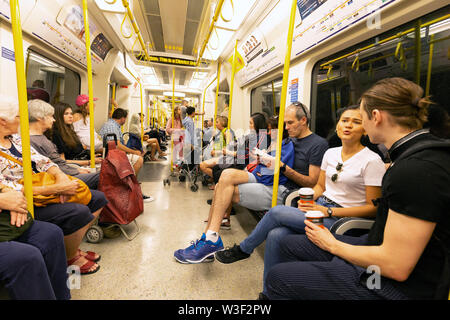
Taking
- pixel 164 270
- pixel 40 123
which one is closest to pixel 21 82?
pixel 40 123

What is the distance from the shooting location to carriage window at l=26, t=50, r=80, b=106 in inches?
140

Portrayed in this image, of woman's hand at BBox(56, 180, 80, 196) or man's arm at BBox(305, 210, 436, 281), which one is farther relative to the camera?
woman's hand at BBox(56, 180, 80, 196)

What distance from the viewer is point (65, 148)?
3111mm

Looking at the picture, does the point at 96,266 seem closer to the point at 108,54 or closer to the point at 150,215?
the point at 150,215

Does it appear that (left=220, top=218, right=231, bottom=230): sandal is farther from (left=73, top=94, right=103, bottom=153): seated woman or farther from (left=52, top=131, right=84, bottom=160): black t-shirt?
(left=73, top=94, right=103, bottom=153): seated woman

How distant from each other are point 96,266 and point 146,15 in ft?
15.1

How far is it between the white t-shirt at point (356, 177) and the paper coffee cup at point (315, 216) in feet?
1.80

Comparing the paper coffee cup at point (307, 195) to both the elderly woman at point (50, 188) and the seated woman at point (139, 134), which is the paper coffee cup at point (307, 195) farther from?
the seated woman at point (139, 134)

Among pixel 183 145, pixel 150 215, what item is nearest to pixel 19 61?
pixel 150 215

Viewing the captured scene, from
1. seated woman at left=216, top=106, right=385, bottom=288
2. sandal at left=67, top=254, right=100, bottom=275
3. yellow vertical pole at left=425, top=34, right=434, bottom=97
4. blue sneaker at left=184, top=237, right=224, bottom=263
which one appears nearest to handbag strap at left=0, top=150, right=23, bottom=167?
sandal at left=67, top=254, right=100, bottom=275

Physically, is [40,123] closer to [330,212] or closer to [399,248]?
[330,212]

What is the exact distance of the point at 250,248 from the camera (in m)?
1.92

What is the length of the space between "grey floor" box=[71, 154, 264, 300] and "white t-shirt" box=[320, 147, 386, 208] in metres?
0.96

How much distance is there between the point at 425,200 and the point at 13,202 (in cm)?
193
